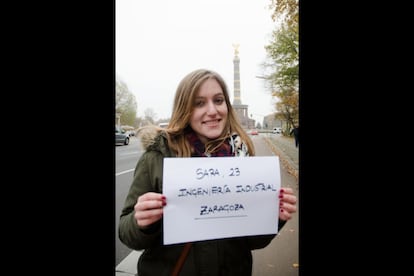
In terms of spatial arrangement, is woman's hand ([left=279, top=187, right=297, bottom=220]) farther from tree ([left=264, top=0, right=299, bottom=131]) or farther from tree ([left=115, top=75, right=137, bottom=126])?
tree ([left=115, top=75, right=137, bottom=126])

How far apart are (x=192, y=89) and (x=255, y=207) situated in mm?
518

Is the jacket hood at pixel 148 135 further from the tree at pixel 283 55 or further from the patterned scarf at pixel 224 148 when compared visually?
the tree at pixel 283 55

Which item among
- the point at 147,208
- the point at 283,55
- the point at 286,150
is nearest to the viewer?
the point at 147,208

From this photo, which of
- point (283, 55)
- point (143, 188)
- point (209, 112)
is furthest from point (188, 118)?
point (283, 55)

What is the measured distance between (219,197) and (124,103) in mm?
605

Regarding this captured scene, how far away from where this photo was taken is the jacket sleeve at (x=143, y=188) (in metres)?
0.92

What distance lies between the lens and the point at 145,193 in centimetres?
94

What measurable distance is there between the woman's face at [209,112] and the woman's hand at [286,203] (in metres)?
0.34

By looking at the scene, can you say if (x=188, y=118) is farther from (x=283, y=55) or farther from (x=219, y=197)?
(x=283, y=55)

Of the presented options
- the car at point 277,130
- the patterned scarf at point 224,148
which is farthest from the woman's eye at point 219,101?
the car at point 277,130

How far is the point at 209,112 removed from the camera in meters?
1.02

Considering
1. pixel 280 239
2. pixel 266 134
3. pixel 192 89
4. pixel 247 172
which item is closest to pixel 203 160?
pixel 247 172

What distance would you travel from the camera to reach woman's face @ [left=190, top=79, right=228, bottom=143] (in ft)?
3.33
